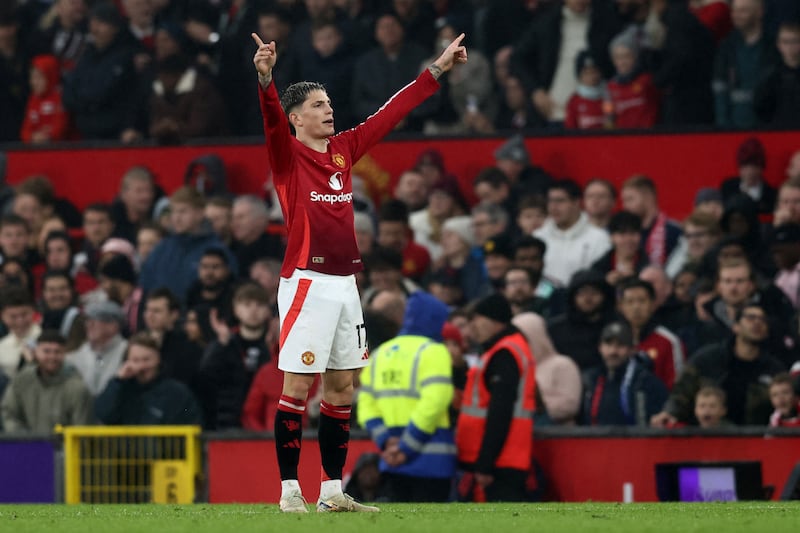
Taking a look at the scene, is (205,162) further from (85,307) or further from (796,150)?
(796,150)

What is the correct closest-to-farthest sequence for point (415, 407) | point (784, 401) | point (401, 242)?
point (784, 401), point (415, 407), point (401, 242)

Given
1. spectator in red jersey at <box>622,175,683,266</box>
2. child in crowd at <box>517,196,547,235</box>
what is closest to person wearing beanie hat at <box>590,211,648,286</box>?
spectator in red jersey at <box>622,175,683,266</box>

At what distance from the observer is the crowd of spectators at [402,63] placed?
1656 cm

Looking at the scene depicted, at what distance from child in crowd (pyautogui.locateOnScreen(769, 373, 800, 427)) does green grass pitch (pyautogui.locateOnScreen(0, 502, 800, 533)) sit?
7.52 ft

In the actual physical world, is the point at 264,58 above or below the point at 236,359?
above

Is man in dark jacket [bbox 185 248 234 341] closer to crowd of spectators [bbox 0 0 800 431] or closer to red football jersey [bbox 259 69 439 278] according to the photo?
crowd of spectators [bbox 0 0 800 431]

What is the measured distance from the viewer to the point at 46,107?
64.3 ft

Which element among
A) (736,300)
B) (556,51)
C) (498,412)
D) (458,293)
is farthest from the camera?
(556,51)

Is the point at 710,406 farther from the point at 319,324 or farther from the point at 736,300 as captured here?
the point at 319,324

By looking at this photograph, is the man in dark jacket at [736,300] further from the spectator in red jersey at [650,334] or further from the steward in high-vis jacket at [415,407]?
the steward in high-vis jacket at [415,407]

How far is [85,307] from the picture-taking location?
628 inches

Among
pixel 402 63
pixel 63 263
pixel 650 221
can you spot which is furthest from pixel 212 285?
pixel 650 221

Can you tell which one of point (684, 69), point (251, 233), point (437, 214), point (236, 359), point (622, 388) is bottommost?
point (622, 388)

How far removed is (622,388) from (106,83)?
790cm
